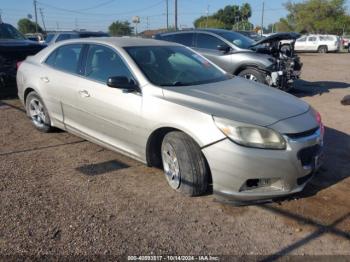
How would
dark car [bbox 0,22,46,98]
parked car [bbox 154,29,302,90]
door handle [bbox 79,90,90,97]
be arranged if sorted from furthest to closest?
parked car [bbox 154,29,302,90], dark car [bbox 0,22,46,98], door handle [bbox 79,90,90,97]

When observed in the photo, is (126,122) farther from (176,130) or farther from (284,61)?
(284,61)

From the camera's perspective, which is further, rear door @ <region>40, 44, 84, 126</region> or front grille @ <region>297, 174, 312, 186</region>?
rear door @ <region>40, 44, 84, 126</region>

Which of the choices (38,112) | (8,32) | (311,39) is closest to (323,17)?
(311,39)

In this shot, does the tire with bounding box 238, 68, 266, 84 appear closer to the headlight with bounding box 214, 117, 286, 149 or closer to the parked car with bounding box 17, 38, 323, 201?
the parked car with bounding box 17, 38, 323, 201

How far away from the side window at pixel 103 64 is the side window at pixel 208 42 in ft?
18.8

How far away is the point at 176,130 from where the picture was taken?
391 cm

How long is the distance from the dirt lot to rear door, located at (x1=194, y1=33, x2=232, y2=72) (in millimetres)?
5021

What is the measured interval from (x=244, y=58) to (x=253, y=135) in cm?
627

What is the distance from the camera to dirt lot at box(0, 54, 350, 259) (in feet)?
10.4

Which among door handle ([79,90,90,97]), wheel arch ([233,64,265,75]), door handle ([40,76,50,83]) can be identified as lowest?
wheel arch ([233,64,265,75])

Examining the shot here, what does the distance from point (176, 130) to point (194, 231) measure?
41.3 inches

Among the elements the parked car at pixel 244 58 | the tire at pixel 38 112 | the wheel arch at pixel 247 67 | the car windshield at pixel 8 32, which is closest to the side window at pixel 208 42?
the parked car at pixel 244 58

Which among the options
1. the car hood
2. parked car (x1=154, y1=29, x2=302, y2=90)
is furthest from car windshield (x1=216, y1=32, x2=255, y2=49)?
the car hood

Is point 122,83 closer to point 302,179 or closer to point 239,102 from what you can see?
point 239,102
